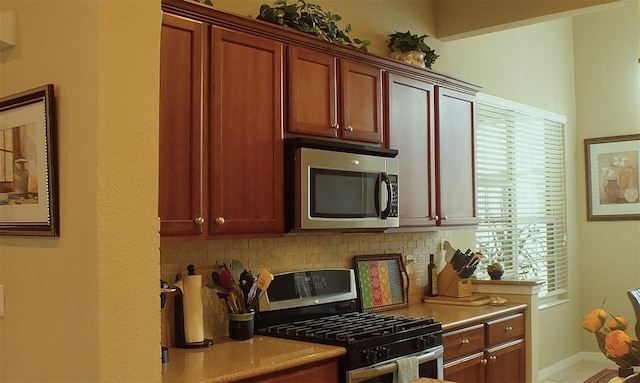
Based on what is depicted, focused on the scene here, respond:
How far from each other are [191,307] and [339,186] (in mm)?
952

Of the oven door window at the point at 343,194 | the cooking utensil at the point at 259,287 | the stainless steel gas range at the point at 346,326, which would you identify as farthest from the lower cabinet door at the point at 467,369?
the cooking utensil at the point at 259,287

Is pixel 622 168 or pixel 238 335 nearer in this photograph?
pixel 238 335

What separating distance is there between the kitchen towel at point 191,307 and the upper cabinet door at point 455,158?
180 cm

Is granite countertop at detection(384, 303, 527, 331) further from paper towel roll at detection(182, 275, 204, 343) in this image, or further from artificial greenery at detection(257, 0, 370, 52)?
artificial greenery at detection(257, 0, 370, 52)

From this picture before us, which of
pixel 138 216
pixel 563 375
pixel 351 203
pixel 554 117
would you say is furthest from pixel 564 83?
pixel 138 216

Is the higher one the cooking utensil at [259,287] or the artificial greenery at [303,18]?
the artificial greenery at [303,18]

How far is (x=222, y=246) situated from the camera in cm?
332

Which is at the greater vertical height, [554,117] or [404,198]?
[554,117]

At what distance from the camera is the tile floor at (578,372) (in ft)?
20.5

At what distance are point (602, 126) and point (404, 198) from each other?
3979mm

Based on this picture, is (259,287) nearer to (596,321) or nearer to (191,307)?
(191,307)

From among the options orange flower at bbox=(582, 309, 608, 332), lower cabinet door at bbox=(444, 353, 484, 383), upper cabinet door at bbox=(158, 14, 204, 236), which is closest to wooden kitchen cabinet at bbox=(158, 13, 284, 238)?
upper cabinet door at bbox=(158, 14, 204, 236)

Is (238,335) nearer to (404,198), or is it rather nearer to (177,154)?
(177,154)

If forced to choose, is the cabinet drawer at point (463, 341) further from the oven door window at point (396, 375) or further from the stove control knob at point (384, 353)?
the stove control knob at point (384, 353)
